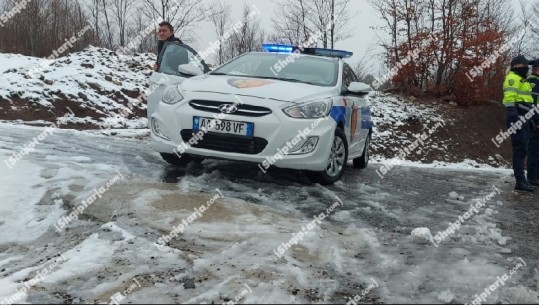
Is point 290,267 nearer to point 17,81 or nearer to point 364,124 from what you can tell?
point 364,124

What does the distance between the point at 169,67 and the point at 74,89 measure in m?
7.59

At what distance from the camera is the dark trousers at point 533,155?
6.82 meters

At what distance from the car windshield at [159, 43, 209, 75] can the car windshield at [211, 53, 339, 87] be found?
1.97 ft

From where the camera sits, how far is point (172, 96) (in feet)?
17.7

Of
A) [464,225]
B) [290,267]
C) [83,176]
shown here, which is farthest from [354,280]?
[83,176]

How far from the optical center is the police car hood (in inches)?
203

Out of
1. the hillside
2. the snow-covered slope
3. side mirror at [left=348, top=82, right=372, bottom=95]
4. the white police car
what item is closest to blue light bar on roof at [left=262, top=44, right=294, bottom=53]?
the white police car

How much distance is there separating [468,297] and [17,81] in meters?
12.7

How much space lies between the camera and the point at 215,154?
5121 millimetres

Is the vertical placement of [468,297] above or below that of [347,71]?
below

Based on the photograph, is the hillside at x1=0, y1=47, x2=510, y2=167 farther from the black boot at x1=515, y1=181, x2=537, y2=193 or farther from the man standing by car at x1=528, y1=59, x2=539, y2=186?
the black boot at x1=515, y1=181, x2=537, y2=193

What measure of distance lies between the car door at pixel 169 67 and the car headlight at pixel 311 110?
6.22 feet

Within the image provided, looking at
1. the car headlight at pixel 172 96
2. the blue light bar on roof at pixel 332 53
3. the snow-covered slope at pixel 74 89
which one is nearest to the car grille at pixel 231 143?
the car headlight at pixel 172 96

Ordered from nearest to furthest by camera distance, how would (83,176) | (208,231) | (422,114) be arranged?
1. (208,231)
2. (83,176)
3. (422,114)
